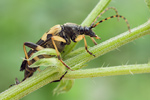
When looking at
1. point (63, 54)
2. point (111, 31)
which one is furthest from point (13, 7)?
point (63, 54)

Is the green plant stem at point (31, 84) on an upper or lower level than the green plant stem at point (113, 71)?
upper

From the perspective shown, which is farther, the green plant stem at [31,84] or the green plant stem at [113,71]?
the green plant stem at [31,84]

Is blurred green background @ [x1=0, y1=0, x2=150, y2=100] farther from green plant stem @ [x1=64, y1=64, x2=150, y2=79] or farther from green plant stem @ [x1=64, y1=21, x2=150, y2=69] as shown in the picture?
green plant stem @ [x1=64, y1=64, x2=150, y2=79]

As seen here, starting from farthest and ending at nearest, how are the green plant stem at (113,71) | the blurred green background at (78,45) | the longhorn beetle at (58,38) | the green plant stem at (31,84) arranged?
the blurred green background at (78,45), the longhorn beetle at (58,38), the green plant stem at (31,84), the green plant stem at (113,71)

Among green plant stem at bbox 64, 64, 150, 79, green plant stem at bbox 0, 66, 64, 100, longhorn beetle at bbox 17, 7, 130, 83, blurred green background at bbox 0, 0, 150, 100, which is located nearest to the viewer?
green plant stem at bbox 64, 64, 150, 79

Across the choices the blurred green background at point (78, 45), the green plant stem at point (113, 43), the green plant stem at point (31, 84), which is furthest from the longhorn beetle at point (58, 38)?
the blurred green background at point (78, 45)

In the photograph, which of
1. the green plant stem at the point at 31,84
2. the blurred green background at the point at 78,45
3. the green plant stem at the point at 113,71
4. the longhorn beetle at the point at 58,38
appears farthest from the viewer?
the blurred green background at the point at 78,45

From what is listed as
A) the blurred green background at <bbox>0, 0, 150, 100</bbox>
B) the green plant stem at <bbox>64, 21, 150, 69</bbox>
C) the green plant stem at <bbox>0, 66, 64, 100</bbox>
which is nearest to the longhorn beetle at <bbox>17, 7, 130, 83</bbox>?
the green plant stem at <bbox>64, 21, 150, 69</bbox>

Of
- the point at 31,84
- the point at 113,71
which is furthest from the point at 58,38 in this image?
the point at 113,71

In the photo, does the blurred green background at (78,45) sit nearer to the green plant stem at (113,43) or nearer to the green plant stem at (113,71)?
the green plant stem at (113,43)

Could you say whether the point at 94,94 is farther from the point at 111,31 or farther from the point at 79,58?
the point at 79,58
